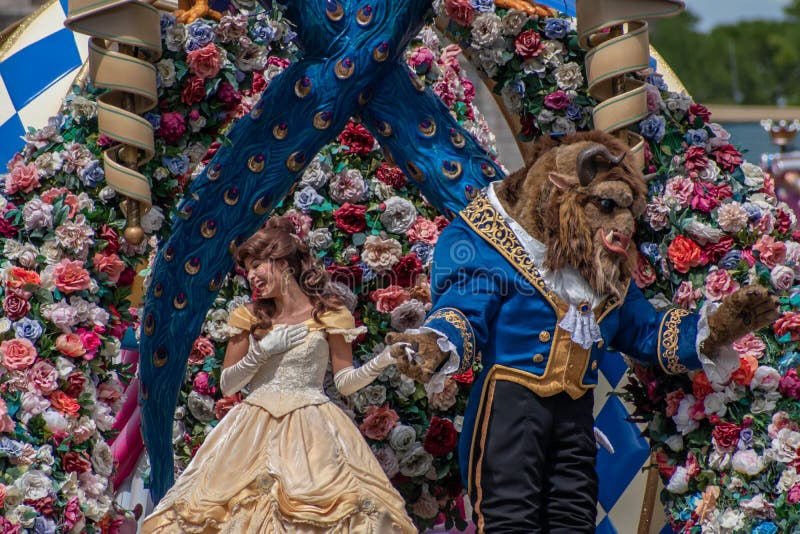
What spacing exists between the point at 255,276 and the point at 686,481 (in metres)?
1.62

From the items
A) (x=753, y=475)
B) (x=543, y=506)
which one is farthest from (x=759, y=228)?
(x=543, y=506)

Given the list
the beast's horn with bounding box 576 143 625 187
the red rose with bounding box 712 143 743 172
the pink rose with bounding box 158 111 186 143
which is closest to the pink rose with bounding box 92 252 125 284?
the pink rose with bounding box 158 111 186 143

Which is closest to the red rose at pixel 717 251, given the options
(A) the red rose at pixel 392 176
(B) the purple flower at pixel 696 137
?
(B) the purple flower at pixel 696 137

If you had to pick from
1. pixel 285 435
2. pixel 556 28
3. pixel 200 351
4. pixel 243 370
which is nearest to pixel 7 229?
pixel 243 370

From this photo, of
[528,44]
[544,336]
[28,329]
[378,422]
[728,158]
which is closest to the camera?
[544,336]

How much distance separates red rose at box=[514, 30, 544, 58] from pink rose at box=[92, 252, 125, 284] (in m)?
1.64

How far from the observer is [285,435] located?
428cm

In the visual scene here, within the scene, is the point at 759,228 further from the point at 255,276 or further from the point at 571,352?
the point at 255,276

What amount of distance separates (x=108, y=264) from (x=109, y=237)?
0.10m

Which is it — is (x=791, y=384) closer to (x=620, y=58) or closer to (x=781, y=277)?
(x=781, y=277)

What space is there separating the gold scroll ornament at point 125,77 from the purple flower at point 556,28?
1.43 metres

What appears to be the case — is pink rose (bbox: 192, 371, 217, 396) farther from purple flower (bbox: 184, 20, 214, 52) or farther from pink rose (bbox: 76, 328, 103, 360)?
purple flower (bbox: 184, 20, 214, 52)

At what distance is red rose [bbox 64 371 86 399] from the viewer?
14.5 ft

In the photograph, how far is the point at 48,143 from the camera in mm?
4703
